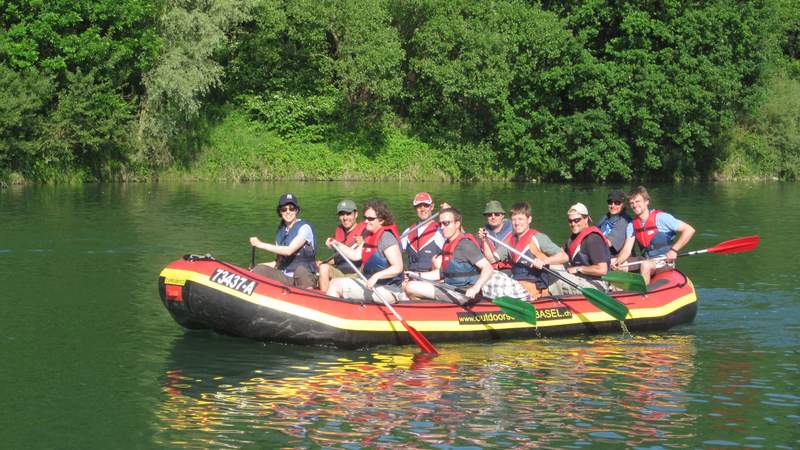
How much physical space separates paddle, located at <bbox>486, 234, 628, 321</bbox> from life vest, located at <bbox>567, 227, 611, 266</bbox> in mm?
378

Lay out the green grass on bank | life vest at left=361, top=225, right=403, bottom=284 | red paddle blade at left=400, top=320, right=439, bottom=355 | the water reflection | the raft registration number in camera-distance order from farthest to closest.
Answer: the green grass on bank → life vest at left=361, top=225, right=403, bottom=284 → red paddle blade at left=400, top=320, right=439, bottom=355 → the raft registration number → the water reflection

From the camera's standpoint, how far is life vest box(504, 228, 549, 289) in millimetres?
14602

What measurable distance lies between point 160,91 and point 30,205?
764 cm

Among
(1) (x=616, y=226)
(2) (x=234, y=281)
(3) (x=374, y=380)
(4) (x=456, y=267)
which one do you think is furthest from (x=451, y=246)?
(1) (x=616, y=226)

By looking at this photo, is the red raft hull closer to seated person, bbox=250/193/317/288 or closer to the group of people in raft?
the group of people in raft

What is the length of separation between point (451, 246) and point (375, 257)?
90cm

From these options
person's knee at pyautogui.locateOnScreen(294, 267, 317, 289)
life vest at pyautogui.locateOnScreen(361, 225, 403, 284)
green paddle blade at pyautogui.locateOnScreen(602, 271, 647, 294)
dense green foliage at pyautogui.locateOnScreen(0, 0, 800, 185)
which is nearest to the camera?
life vest at pyautogui.locateOnScreen(361, 225, 403, 284)

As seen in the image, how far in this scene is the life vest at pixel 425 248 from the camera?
1442 cm

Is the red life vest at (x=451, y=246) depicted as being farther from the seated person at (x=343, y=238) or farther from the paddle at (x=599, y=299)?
the seated person at (x=343, y=238)

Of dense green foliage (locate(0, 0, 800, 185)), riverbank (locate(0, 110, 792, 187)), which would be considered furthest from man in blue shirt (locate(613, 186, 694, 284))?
riverbank (locate(0, 110, 792, 187))

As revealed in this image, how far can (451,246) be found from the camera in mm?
13656

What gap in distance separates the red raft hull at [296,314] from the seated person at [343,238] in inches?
31.0

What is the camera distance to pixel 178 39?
3647 cm

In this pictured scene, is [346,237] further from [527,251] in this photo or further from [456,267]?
[527,251]
